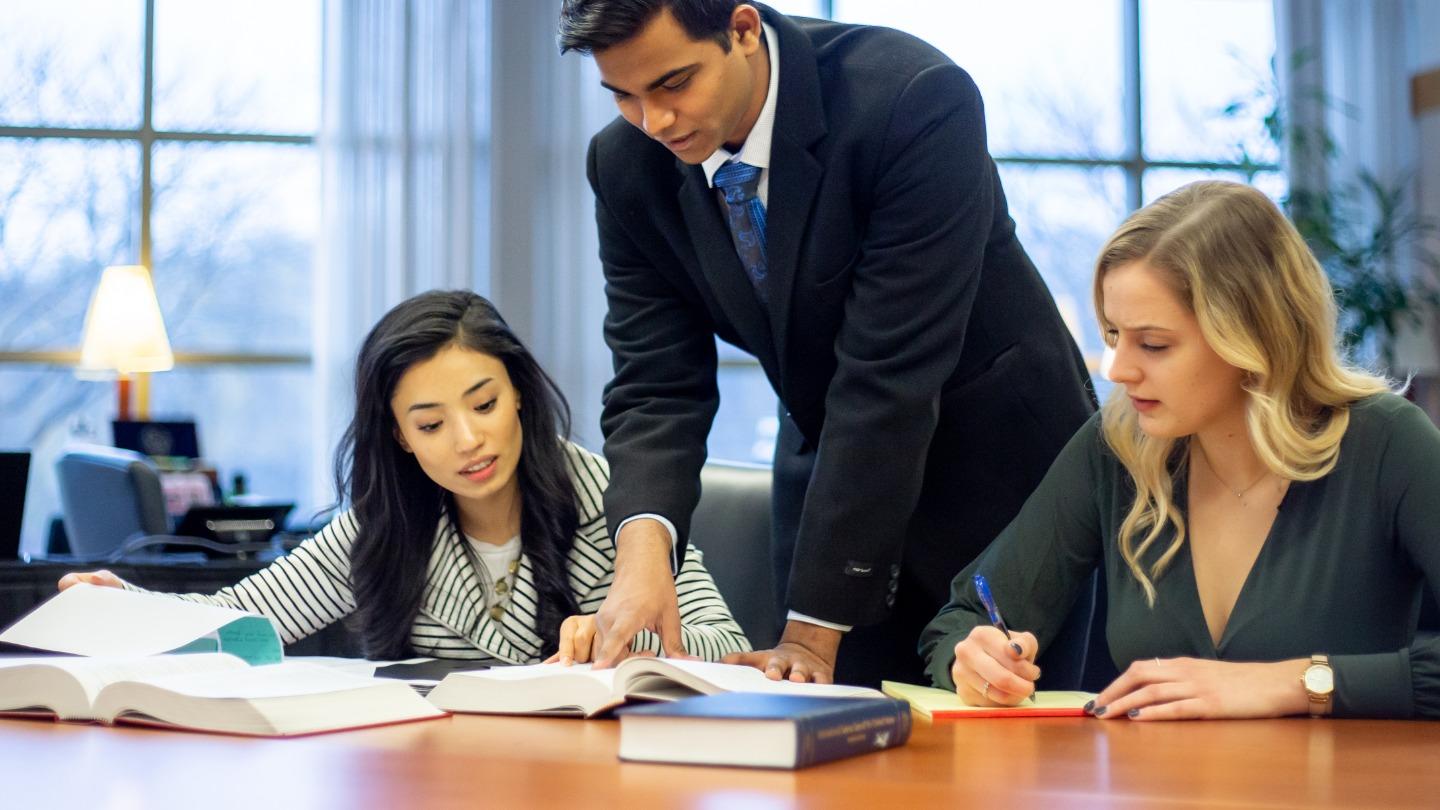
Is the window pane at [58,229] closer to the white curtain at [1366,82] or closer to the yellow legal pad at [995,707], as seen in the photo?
the white curtain at [1366,82]

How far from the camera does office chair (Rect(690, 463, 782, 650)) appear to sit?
2.18 m

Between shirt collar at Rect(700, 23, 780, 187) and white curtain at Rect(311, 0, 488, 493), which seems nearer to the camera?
shirt collar at Rect(700, 23, 780, 187)

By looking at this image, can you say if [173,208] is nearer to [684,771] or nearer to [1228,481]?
[1228,481]

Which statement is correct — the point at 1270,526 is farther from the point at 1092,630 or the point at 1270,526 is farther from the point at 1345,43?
the point at 1345,43

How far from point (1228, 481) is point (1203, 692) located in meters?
0.38

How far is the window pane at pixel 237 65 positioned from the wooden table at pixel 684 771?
15.3ft

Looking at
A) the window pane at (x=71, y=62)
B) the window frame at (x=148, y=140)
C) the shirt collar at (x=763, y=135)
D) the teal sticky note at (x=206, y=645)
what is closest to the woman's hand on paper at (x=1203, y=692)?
the shirt collar at (x=763, y=135)

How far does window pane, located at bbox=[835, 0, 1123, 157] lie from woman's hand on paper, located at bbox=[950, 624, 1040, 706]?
475 centimetres

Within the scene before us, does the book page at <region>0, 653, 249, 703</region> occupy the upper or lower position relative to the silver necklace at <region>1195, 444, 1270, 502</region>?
lower

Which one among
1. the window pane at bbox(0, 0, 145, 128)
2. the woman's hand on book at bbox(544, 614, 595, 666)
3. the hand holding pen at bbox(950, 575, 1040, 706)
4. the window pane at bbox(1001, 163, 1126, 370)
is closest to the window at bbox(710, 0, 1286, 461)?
the window pane at bbox(1001, 163, 1126, 370)

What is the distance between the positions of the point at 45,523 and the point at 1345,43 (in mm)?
5233

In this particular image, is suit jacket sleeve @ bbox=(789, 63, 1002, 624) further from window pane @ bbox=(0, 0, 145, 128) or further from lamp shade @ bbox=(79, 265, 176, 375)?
window pane @ bbox=(0, 0, 145, 128)

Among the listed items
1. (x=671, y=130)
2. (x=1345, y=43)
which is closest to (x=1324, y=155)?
(x=1345, y=43)

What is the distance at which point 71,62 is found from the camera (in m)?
5.45
